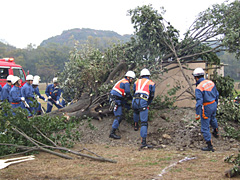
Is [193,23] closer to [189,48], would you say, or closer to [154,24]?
[189,48]

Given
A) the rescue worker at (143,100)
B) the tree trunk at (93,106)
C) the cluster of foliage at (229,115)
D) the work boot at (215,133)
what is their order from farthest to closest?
the tree trunk at (93,106) → the cluster of foliage at (229,115) → the work boot at (215,133) → the rescue worker at (143,100)

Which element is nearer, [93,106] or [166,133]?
[166,133]

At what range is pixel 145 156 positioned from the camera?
5.29 metres

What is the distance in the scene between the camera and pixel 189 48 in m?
9.02

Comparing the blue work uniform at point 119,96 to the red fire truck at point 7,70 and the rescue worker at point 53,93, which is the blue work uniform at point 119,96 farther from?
the red fire truck at point 7,70

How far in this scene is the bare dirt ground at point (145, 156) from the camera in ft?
12.8

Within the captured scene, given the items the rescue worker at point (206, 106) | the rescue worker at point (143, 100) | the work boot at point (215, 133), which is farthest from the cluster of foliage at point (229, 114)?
the rescue worker at point (143, 100)

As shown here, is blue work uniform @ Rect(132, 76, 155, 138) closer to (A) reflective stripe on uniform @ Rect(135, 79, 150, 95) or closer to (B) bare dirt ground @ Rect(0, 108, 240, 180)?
(A) reflective stripe on uniform @ Rect(135, 79, 150, 95)

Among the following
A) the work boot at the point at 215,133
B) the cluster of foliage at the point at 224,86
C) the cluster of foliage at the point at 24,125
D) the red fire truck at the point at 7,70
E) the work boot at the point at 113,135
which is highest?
the red fire truck at the point at 7,70

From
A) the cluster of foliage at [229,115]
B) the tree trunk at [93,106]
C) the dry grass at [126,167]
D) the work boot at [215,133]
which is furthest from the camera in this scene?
the tree trunk at [93,106]

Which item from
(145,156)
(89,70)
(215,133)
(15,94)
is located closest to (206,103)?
(215,133)

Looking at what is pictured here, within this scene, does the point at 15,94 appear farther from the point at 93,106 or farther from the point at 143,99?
the point at 143,99

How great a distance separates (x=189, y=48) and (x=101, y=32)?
13930 cm

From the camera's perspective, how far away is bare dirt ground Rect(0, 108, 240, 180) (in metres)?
3.91
